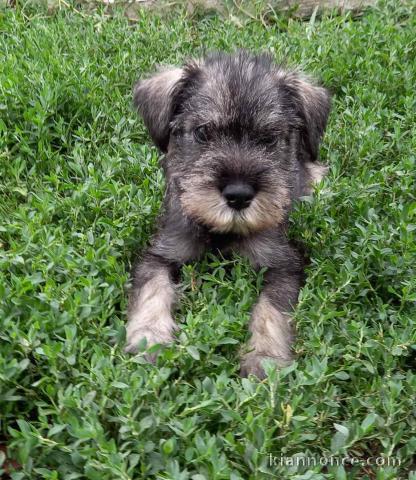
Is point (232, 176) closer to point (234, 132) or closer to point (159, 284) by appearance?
point (234, 132)

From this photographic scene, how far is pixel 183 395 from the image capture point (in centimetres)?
244

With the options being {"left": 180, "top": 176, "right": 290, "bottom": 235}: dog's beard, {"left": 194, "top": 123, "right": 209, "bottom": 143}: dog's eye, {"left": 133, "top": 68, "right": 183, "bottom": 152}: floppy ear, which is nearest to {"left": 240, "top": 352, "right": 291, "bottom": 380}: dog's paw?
{"left": 180, "top": 176, "right": 290, "bottom": 235}: dog's beard

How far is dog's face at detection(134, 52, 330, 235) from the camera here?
2971 mm

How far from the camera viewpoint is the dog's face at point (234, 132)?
2.97 meters

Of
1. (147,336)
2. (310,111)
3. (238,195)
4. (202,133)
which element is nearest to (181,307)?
(147,336)

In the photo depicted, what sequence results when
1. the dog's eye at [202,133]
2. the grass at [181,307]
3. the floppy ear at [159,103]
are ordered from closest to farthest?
the grass at [181,307], the dog's eye at [202,133], the floppy ear at [159,103]

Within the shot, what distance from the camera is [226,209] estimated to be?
2.93 meters

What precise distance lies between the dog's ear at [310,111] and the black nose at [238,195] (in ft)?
2.81

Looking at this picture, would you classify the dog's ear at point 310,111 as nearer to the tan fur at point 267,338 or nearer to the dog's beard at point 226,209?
the dog's beard at point 226,209

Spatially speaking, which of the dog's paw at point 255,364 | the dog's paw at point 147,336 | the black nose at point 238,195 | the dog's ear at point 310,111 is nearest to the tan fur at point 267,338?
the dog's paw at point 255,364

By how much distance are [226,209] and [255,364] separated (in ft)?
2.20

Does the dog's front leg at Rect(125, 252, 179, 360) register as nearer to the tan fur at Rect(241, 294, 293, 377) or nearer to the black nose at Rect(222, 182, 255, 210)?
the tan fur at Rect(241, 294, 293, 377)

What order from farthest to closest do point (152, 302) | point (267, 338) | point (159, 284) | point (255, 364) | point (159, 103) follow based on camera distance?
1. point (159, 103)
2. point (159, 284)
3. point (152, 302)
4. point (267, 338)
5. point (255, 364)

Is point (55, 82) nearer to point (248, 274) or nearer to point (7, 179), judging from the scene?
point (7, 179)
